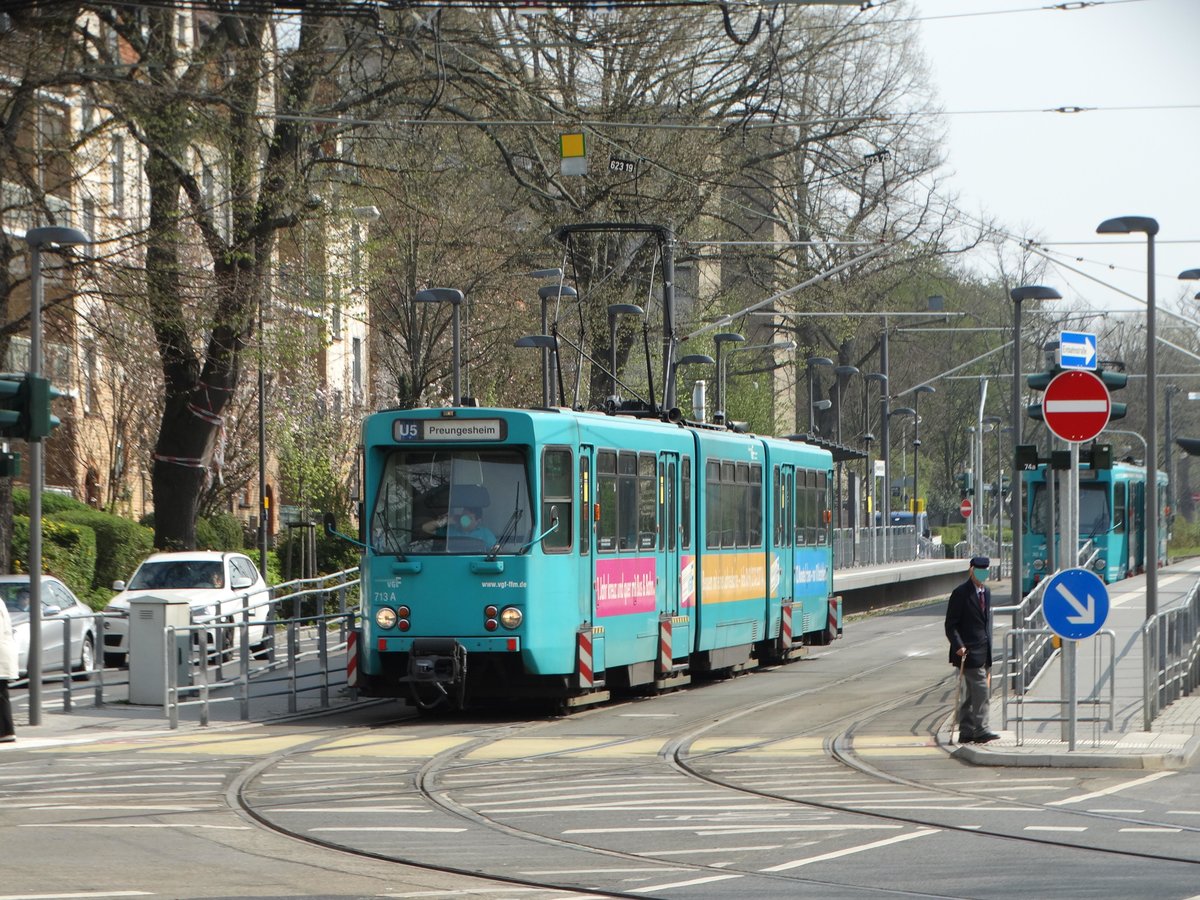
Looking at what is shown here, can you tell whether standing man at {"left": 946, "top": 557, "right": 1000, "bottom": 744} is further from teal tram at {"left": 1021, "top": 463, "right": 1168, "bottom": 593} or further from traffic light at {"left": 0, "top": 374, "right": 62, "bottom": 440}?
teal tram at {"left": 1021, "top": 463, "right": 1168, "bottom": 593}

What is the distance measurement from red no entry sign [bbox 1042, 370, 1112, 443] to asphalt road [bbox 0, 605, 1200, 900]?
115 inches

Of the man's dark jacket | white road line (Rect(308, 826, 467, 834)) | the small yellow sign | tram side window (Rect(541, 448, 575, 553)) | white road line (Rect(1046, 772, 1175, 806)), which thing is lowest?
white road line (Rect(1046, 772, 1175, 806))

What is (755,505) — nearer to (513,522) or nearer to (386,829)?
(513,522)

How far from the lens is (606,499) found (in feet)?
69.4

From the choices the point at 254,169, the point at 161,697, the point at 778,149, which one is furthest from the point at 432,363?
the point at 161,697

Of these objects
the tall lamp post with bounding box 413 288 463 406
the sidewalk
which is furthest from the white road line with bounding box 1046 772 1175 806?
the tall lamp post with bounding box 413 288 463 406

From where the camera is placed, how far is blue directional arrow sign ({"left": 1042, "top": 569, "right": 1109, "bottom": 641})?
16172 millimetres

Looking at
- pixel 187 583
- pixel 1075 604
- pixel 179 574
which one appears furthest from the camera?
pixel 179 574

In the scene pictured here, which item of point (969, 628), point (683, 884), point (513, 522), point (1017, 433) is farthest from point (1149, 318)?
point (683, 884)

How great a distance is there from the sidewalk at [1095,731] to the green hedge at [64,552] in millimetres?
19825

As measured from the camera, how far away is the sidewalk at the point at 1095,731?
51.1ft

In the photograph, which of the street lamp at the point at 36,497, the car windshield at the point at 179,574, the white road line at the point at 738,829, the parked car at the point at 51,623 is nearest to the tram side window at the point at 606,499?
the street lamp at the point at 36,497

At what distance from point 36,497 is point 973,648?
9.73 meters

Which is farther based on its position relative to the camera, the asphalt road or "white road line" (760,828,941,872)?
"white road line" (760,828,941,872)
